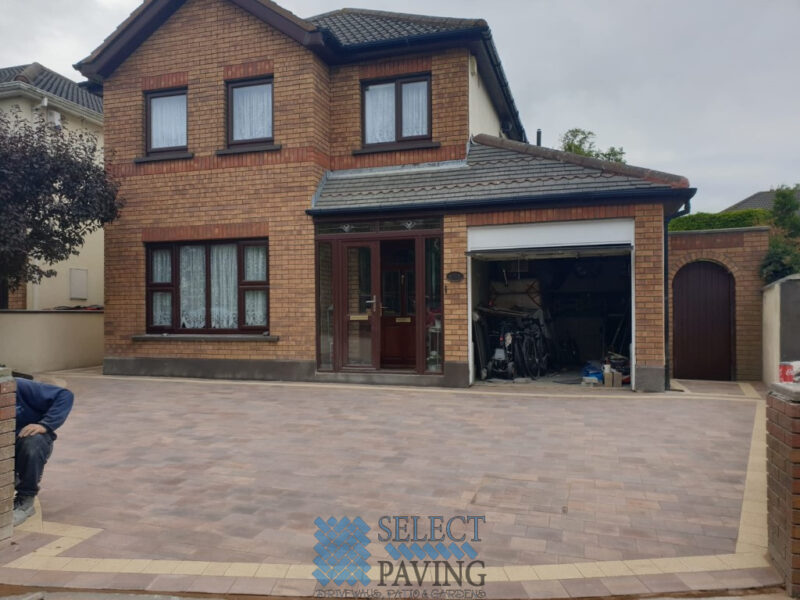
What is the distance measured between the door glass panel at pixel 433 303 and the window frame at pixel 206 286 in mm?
3165

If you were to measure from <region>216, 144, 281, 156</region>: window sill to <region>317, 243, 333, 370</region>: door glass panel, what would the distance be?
6.90 feet

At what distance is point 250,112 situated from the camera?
11.8 metres

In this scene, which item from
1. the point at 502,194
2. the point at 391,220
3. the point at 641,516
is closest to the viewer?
the point at 641,516

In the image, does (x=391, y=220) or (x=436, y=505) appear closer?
(x=436, y=505)

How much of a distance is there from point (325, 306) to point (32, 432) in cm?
730

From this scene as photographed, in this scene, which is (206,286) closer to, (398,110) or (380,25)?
(398,110)

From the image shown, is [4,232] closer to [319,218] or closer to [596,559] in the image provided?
[319,218]

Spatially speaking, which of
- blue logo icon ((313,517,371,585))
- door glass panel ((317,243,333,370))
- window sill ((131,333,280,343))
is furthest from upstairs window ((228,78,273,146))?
blue logo icon ((313,517,371,585))

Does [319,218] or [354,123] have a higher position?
[354,123]

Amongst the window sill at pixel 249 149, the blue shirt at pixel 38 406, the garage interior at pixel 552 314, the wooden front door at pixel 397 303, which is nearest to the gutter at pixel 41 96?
the window sill at pixel 249 149

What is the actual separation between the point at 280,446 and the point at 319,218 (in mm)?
5898

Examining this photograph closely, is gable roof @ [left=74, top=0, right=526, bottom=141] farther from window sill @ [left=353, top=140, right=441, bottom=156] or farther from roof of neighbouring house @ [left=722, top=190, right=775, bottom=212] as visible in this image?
roof of neighbouring house @ [left=722, top=190, right=775, bottom=212]

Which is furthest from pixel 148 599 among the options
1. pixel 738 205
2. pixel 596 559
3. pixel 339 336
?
pixel 738 205

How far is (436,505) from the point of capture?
14.3 feet
